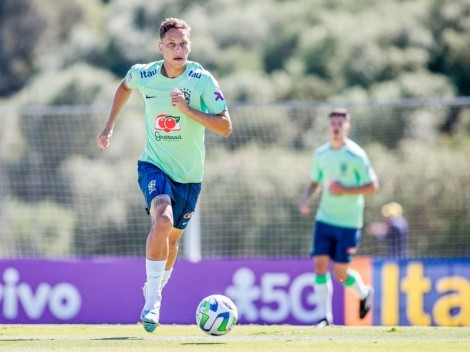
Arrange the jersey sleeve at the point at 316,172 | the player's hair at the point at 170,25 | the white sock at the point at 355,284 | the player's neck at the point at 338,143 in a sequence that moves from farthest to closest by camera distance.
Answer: the jersey sleeve at the point at 316,172 < the player's neck at the point at 338,143 < the white sock at the point at 355,284 < the player's hair at the point at 170,25

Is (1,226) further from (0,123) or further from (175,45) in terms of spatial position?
(175,45)

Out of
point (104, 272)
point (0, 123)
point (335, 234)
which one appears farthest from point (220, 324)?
point (0, 123)

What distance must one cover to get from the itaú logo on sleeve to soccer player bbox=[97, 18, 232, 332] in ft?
20.8

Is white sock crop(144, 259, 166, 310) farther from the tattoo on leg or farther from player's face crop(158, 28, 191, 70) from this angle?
player's face crop(158, 28, 191, 70)

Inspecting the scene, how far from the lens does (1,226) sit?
23188mm

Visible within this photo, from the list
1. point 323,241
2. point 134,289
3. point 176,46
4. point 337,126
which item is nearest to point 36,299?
point 134,289

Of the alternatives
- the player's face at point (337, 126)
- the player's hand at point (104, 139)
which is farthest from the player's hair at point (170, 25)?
the player's face at point (337, 126)

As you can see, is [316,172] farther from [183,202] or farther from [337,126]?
[183,202]

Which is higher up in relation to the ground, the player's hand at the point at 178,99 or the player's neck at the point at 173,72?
the player's neck at the point at 173,72

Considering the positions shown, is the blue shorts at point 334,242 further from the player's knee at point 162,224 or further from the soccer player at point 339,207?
the player's knee at point 162,224

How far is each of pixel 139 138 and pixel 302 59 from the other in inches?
593

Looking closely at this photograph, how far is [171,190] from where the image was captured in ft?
36.9

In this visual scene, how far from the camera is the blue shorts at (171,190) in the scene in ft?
36.5

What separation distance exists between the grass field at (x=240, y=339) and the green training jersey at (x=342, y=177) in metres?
2.72
